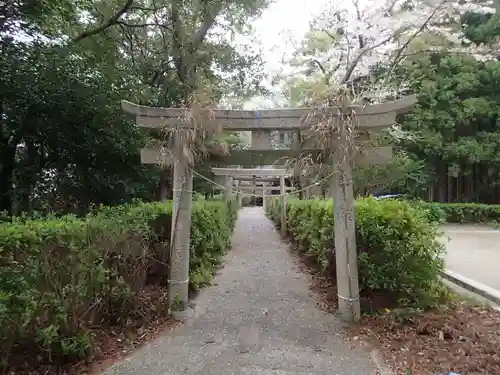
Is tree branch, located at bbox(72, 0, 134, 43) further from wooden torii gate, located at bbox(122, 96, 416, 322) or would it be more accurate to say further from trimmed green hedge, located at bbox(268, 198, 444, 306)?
trimmed green hedge, located at bbox(268, 198, 444, 306)

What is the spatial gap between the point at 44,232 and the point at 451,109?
674 inches

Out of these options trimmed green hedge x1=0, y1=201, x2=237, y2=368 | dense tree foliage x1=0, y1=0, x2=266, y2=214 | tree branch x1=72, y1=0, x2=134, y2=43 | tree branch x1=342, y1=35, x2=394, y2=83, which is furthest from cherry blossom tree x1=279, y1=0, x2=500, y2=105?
trimmed green hedge x1=0, y1=201, x2=237, y2=368

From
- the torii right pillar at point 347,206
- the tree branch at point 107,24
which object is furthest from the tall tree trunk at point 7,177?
the torii right pillar at point 347,206

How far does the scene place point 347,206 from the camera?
14.6ft

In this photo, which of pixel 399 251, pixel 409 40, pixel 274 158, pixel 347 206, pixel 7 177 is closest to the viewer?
pixel 399 251

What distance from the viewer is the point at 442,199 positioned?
810 inches

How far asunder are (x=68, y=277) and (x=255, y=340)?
1878 millimetres

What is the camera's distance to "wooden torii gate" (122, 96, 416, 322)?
4426mm

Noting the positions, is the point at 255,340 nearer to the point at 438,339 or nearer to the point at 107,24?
the point at 438,339

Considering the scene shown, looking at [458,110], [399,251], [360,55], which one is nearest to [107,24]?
[399,251]

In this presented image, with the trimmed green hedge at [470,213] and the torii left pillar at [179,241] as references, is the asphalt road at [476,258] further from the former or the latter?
the trimmed green hedge at [470,213]

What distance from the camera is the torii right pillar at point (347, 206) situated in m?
4.40

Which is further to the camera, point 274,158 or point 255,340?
point 274,158

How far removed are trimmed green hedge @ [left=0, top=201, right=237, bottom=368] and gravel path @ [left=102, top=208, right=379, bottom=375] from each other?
51cm
